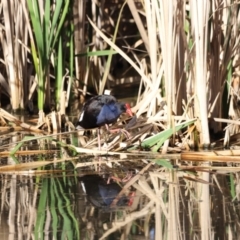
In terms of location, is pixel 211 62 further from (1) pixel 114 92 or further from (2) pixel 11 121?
(1) pixel 114 92

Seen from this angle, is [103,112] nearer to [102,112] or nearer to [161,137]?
[102,112]

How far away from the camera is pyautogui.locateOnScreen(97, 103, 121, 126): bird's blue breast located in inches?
228

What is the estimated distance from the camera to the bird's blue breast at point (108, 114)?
5.79 m

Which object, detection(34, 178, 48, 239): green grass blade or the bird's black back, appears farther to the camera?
the bird's black back

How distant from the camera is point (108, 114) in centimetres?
579

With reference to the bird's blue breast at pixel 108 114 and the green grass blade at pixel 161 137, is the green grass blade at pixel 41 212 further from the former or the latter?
the bird's blue breast at pixel 108 114

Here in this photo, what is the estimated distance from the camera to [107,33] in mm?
8031

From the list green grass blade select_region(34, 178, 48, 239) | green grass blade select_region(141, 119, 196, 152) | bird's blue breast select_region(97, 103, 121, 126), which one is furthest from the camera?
bird's blue breast select_region(97, 103, 121, 126)

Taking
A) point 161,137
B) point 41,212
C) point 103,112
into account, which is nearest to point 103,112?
point 103,112

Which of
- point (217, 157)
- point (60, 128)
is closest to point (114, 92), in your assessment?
point (60, 128)

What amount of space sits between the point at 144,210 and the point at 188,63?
1636 millimetres

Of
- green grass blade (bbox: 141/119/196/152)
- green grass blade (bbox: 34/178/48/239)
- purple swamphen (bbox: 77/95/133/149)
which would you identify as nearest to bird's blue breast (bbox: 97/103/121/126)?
purple swamphen (bbox: 77/95/133/149)

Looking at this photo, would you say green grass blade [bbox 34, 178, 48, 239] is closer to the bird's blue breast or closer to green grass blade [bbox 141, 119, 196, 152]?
green grass blade [bbox 141, 119, 196, 152]

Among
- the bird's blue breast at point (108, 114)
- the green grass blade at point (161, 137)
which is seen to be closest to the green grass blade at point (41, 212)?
the green grass blade at point (161, 137)
